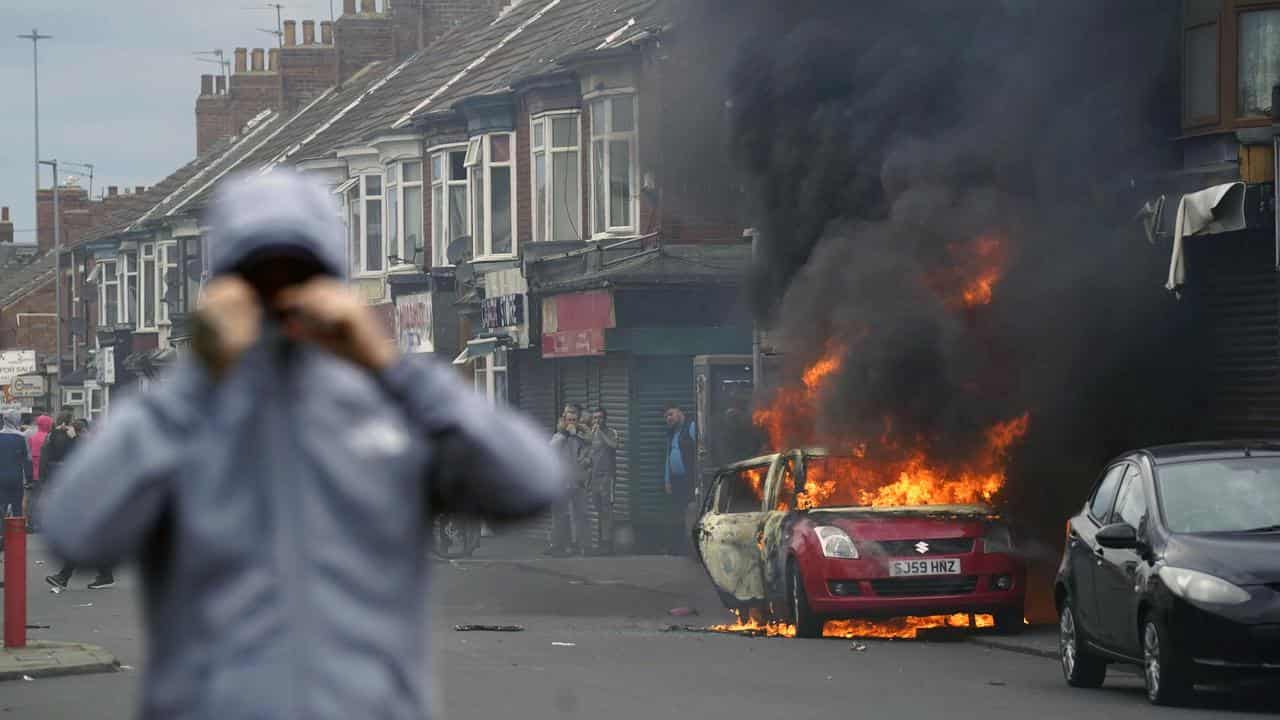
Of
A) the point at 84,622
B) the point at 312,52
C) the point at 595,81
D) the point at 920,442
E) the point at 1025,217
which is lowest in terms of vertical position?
the point at 84,622

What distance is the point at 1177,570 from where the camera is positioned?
429 inches

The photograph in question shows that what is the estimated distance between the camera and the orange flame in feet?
52.4

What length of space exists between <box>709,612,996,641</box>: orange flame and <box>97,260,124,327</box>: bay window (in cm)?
5319

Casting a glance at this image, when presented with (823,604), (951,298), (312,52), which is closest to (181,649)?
(823,604)

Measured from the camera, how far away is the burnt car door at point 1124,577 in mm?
11336

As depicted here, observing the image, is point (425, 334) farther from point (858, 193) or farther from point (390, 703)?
point (390, 703)

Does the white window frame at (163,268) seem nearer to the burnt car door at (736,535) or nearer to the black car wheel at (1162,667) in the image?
the burnt car door at (736,535)

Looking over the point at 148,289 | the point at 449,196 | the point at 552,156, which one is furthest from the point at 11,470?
the point at 148,289

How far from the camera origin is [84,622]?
18078 mm

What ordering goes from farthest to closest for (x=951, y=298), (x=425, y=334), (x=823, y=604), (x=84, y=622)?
1. (x=425, y=334)
2. (x=951, y=298)
3. (x=84, y=622)
4. (x=823, y=604)

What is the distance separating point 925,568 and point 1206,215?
4728 millimetres

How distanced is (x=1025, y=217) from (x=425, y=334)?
20.0 meters

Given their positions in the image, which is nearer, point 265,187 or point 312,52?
point 265,187

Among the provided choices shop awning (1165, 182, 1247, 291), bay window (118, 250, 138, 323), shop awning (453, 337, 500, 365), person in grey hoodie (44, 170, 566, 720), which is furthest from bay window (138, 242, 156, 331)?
person in grey hoodie (44, 170, 566, 720)
